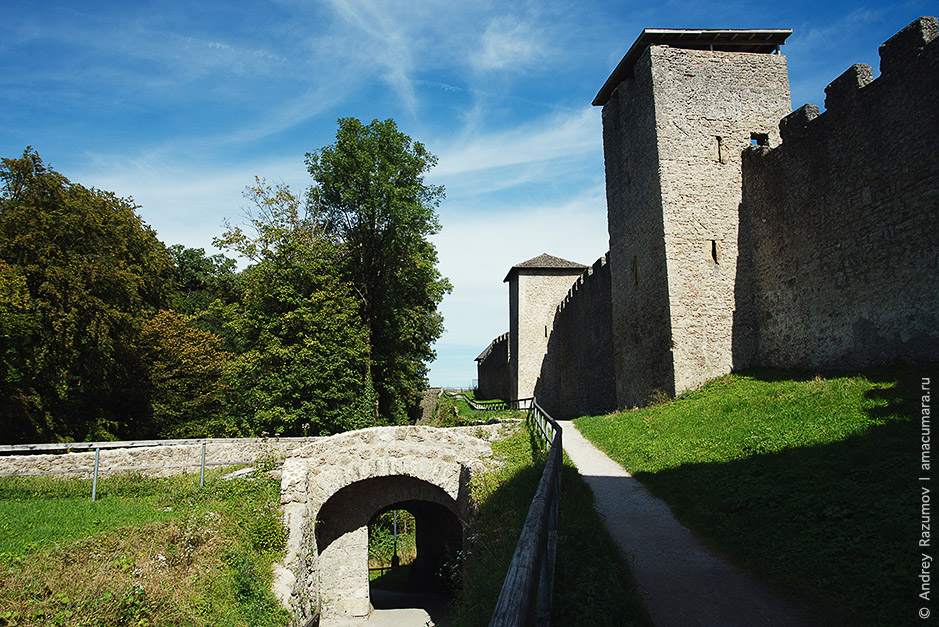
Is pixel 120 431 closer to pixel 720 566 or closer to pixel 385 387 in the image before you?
pixel 385 387

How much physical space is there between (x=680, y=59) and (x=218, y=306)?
819 inches

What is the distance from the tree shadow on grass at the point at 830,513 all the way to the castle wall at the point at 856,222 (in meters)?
2.64

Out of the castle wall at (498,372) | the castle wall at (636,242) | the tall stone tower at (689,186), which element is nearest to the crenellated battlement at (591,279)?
the castle wall at (636,242)

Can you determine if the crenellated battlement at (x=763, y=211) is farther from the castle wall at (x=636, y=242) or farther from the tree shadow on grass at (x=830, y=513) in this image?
the tree shadow on grass at (x=830, y=513)

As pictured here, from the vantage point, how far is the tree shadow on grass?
420 centimetres

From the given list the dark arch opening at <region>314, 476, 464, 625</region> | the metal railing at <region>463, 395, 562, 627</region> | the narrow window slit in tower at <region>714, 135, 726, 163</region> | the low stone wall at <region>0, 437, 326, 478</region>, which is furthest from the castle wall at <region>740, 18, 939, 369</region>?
the low stone wall at <region>0, 437, 326, 478</region>

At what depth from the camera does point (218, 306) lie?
24156 millimetres

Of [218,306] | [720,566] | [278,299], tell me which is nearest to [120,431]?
[218,306]

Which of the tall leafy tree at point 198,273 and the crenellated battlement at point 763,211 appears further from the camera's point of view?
the tall leafy tree at point 198,273

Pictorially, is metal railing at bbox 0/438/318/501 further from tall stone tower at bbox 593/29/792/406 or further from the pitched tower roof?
the pitched tower roof

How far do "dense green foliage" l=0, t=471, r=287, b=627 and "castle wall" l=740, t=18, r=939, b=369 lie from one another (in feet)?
41.9

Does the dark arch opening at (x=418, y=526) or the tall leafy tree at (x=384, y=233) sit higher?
the tall leafy tree at (x=384, y=233)

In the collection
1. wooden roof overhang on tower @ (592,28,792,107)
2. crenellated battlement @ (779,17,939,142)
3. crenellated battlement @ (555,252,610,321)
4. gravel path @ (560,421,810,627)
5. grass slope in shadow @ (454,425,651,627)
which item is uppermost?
wooden roof overhang on tower @ (592,28,792,107)

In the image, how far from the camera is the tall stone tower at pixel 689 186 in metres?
14.7
